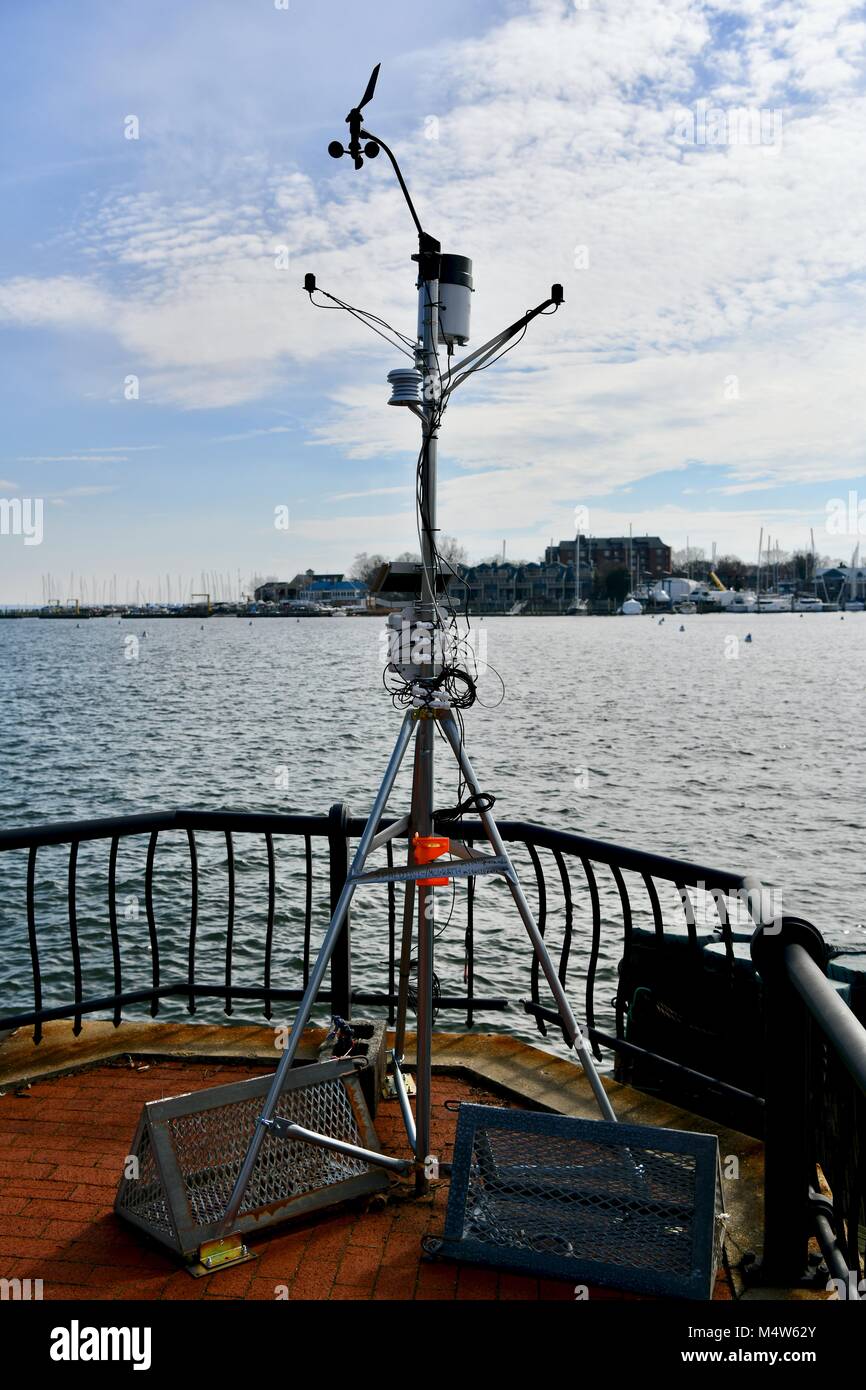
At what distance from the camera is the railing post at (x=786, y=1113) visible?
329 cm

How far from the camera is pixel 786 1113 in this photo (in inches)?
134

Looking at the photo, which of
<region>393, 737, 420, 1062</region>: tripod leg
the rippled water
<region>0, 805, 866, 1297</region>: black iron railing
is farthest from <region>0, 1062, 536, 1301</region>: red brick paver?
the rippled water

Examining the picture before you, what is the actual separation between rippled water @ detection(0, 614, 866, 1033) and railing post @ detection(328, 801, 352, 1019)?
120 centimetres

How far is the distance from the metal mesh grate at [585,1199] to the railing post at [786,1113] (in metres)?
0.22

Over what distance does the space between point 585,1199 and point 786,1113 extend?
0.76 m

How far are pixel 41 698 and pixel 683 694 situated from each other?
122 ft

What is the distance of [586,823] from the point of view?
22.7 meters

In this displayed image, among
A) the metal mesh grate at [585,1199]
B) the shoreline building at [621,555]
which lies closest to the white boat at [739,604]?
the shoreline building at [621,555]

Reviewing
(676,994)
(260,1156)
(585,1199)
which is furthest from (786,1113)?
(676,994)

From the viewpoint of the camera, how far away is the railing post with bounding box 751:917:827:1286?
10.8 feet

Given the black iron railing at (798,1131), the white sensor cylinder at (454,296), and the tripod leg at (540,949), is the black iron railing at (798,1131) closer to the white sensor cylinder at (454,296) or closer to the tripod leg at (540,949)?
the tripod leg at (540,949)

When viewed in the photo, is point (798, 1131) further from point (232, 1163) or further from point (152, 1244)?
point (152, 1244)

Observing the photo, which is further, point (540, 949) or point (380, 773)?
point (380, 773)

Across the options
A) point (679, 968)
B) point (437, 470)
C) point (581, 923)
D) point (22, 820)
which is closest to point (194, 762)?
point (22, 820)
